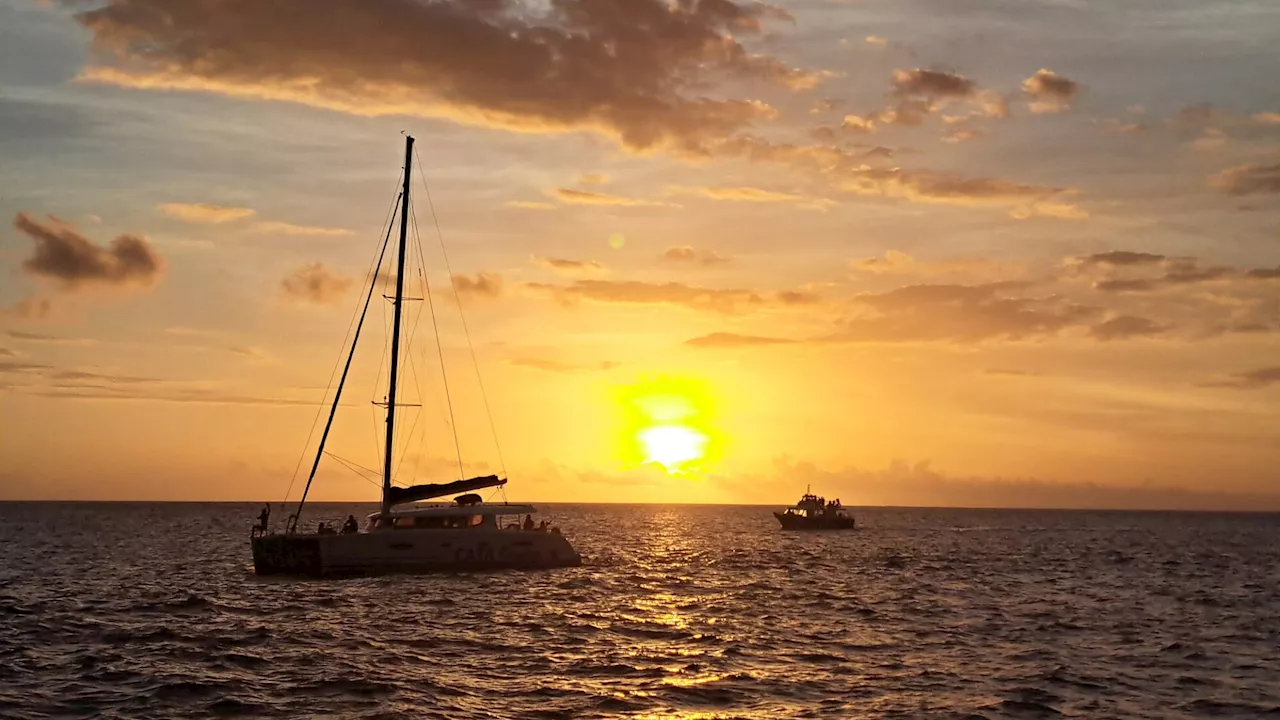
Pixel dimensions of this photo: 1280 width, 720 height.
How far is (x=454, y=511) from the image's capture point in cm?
6050

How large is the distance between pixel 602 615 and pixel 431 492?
15.1 metres

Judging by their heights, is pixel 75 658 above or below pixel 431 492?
below

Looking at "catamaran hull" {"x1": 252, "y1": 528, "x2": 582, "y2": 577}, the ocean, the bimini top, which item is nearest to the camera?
the ocean

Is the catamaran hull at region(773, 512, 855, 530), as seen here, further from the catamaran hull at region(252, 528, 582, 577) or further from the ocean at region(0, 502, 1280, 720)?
the catamaran hull at region(252, 528, 582, 577)

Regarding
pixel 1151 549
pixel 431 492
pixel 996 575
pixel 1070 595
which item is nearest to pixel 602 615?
pixel 431 492

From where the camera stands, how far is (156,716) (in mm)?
28109

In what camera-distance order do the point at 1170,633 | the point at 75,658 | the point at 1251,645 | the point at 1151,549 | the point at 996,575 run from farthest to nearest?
the point at 1151,549
the point at 996,575
the point at 1170,633
the point at 1251,645
the point at 75,658

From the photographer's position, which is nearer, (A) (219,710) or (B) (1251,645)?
(A) (219,710)

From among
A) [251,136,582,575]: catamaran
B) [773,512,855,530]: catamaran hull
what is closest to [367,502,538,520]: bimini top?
[251,136,582,575]: catamaran

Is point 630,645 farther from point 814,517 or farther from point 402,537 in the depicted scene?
point 814,517

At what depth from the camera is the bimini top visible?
5953 centimetres

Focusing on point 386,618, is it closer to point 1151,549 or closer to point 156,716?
point 156,716

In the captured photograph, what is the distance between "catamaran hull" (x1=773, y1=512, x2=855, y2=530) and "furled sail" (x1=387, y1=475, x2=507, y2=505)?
290 ft

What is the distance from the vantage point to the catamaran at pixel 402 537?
188 ft
